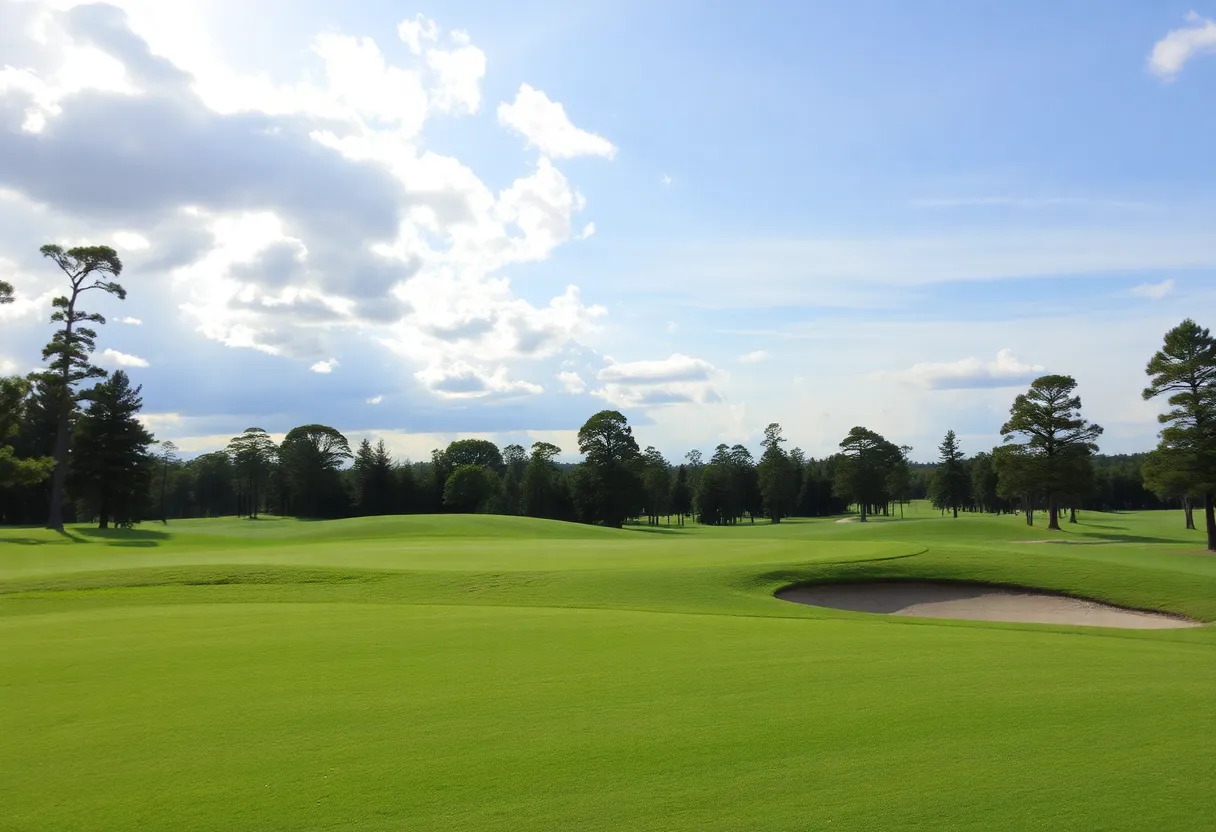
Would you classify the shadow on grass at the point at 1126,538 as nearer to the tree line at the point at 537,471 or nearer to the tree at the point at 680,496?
the tree line at the point at 537,471

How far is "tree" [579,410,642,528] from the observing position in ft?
246

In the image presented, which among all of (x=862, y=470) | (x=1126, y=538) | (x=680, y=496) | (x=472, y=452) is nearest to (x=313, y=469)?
(x=472, y=452)

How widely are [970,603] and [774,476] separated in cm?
8048

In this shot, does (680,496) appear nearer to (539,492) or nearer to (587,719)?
(539,492)

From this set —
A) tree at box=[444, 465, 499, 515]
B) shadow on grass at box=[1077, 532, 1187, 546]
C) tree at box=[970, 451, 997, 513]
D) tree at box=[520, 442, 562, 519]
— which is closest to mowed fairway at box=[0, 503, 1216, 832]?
shadow on grass at box=[1077, 532, 1187, 546]

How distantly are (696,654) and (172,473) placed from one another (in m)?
133

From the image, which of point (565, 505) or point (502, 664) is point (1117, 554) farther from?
point (565, 505)

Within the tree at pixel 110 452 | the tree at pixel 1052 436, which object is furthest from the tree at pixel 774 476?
the tree at pixel 110 452

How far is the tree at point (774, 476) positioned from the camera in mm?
102125

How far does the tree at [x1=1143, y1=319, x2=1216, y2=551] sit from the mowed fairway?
26.0m

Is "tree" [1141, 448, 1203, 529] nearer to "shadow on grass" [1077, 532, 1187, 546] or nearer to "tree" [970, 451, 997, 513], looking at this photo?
"shadow on grass" [1077, 532, 1187, 546]

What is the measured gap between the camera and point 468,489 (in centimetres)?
9031

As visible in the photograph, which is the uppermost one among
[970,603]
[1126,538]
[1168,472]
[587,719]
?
[1168,472]

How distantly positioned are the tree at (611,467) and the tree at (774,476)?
3062 cm
